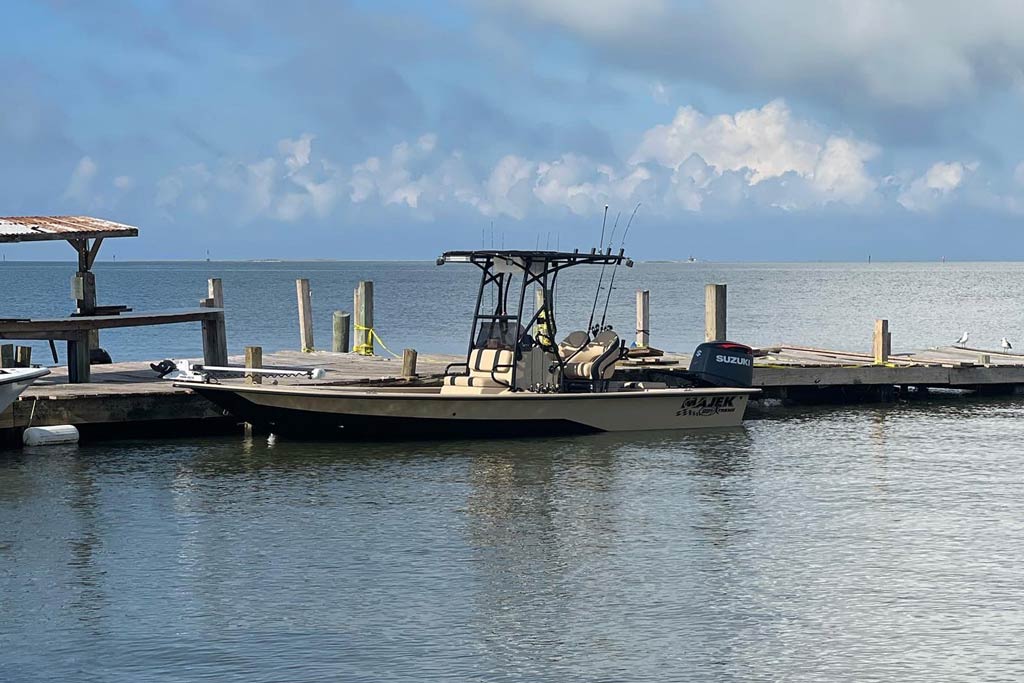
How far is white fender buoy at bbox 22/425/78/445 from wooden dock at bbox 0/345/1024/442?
0.12m

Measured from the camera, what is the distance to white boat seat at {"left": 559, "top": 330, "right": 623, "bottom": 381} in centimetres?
2266

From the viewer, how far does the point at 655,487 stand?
19094 mm

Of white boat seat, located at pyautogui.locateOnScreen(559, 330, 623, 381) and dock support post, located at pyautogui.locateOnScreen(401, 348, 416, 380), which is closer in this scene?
white boat seat, located at pyautogui.locateOnScreen(559, 330, 623, 381)

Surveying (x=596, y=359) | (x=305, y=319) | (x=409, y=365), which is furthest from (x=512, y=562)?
(x=305, y=319)

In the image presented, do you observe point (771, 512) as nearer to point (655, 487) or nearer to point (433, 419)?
point (655, 487)

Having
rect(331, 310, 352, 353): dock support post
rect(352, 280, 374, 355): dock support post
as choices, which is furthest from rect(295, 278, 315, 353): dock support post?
rect(352, 280, 374, 355): dock support post

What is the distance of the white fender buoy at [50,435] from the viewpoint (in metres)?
21.0

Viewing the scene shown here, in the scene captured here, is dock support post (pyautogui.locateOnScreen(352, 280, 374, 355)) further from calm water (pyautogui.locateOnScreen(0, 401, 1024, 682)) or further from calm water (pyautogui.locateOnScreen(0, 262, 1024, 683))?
calm water (pyautogui.locateOnScreen(0, 401, 1024, 682))

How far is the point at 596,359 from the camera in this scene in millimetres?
22656

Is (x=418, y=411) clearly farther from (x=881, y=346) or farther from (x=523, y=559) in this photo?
(x=881, y=346)

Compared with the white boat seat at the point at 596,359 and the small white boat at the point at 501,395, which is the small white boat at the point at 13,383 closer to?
the small white boat at the point at 501,395

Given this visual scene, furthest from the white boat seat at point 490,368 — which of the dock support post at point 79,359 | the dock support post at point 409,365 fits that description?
the dock support post at point 79,359

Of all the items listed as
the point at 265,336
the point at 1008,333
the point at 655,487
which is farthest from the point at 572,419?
the point at 1008,333

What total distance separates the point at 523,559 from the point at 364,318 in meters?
17.8
